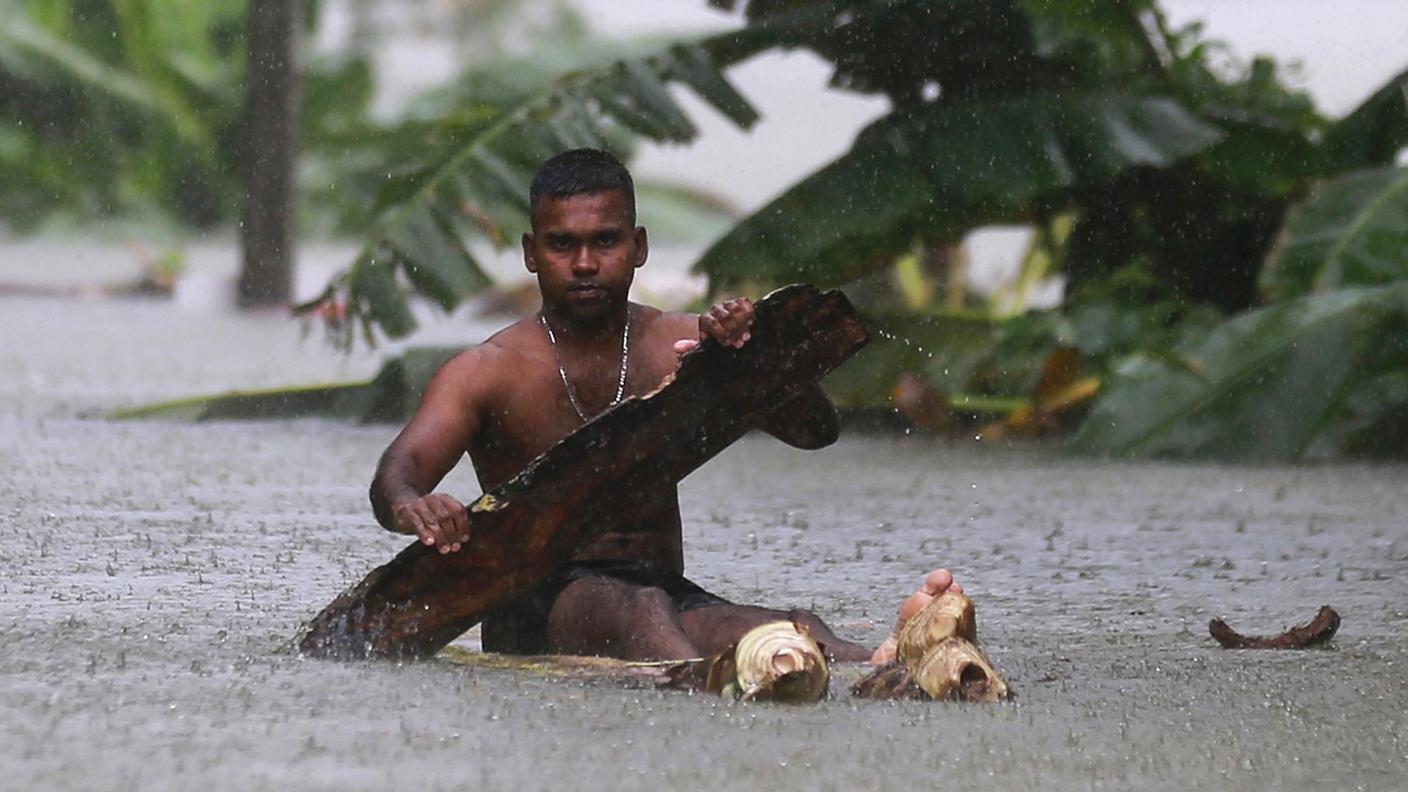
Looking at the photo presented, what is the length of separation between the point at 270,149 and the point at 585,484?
905 cm

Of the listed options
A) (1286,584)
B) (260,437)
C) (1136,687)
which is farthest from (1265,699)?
(260,437)

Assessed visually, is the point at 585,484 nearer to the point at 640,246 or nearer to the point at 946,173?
the point at 640,246

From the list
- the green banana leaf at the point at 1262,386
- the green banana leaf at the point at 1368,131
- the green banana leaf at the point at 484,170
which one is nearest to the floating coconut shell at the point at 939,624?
the green banana leaf at the point at 1262,386

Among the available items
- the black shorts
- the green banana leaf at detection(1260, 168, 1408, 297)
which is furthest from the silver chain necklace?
the green banana leaf at detection(1260, 168, 1408, 297)

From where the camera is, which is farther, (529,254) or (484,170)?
(484,170)

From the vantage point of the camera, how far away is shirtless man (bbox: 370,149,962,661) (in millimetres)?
3777

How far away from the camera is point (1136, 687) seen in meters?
3.75

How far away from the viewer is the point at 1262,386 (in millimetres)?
7449

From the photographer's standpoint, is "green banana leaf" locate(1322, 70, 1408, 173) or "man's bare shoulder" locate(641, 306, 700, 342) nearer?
"man's bare shoulder" locate(641, 306, 700, 342)

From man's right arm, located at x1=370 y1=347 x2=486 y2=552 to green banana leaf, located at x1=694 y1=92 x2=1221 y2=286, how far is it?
14.0ft

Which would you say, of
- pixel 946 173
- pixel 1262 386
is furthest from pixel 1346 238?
pixel 946 173

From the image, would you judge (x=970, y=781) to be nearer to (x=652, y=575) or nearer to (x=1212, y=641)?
(x=652, y=575)

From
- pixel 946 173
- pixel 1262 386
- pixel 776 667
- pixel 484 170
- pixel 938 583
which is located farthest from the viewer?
pixel 484 170

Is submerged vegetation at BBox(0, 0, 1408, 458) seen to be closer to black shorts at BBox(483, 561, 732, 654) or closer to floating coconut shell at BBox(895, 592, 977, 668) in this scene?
black shorts at BBox(483, 561, 732, 654)
